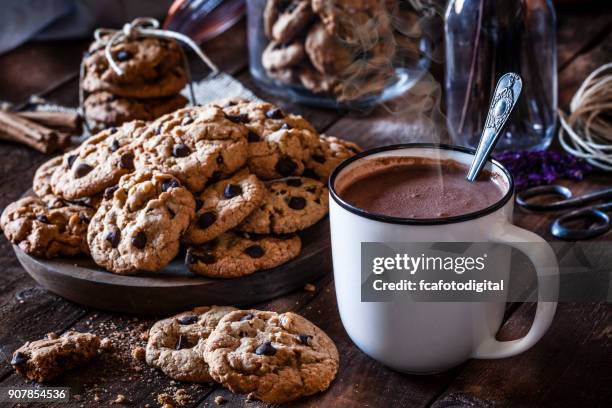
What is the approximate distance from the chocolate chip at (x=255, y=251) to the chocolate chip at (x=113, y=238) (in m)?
0.22

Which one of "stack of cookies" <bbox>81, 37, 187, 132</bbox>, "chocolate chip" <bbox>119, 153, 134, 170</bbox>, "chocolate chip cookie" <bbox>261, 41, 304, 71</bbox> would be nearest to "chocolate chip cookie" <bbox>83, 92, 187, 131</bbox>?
"stack of cookies" <bbox>81, 37, 187, 132</bbox>

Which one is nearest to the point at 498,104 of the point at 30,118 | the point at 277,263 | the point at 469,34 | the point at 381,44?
the point at 277,263

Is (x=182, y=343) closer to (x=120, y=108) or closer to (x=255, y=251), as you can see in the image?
(x=255, y=251)

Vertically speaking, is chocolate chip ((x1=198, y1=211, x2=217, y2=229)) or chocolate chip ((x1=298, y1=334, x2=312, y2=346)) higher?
chocolate chip ((x1=198, y1=211, x2=217, y2=229))

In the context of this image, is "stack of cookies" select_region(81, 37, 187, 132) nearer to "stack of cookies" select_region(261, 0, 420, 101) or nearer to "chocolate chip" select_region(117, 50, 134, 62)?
"chocolate chip" select_region(117, 50, 134, 62)

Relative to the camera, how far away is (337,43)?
6.42ft

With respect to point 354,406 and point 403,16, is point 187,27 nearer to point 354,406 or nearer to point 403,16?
point 403,16

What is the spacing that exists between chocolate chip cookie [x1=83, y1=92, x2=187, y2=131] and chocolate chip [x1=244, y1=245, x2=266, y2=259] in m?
0.69

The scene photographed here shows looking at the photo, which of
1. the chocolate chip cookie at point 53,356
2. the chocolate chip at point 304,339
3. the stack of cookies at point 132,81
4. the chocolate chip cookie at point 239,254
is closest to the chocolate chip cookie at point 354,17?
the stack of cookies at point 132,81

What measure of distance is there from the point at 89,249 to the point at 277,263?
338mm

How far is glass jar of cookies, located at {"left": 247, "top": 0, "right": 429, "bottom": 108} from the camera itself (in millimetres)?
1906

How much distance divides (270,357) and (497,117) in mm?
472

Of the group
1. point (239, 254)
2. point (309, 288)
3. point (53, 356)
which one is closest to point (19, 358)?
point (53, 356)

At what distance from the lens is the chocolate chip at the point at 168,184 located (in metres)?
1.37
